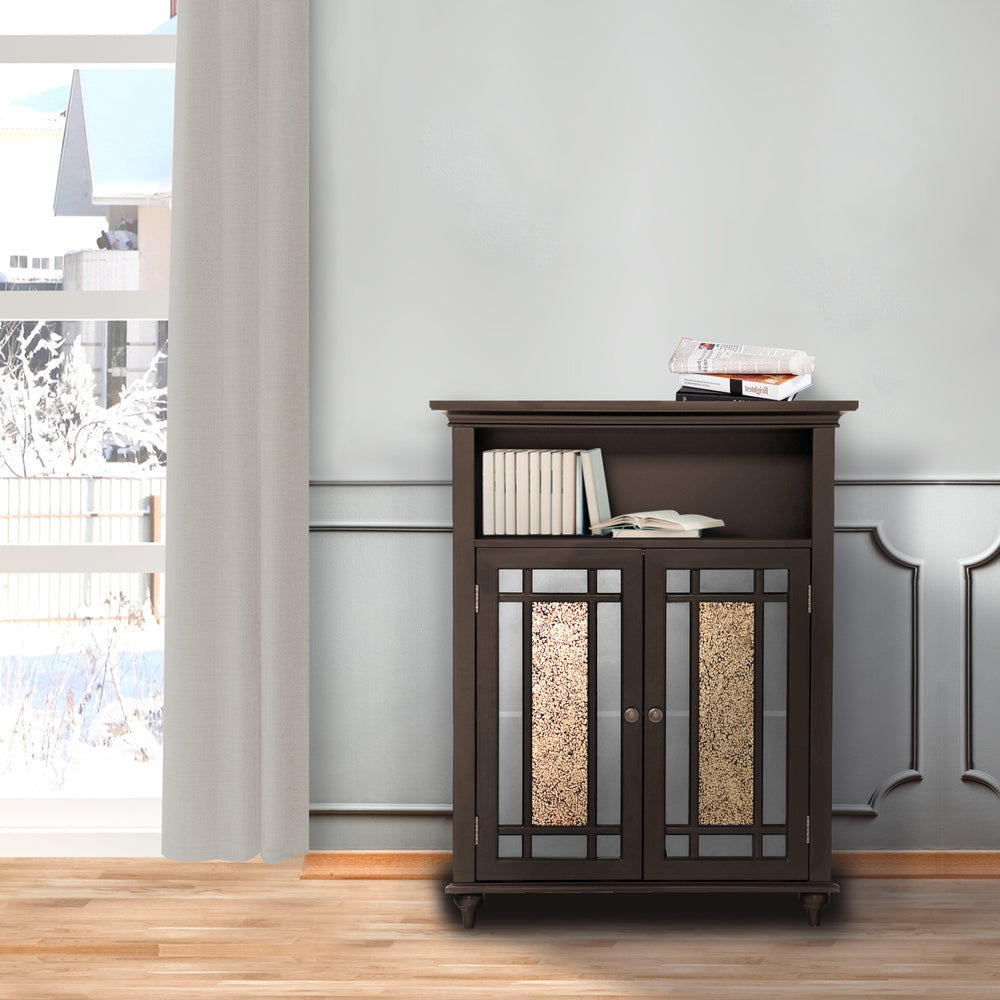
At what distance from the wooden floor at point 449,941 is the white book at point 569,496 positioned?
0.85 m

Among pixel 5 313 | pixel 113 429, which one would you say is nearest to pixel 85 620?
pixel 113 429

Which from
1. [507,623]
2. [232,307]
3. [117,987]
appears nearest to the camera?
[117,987]

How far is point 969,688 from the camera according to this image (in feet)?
7.09

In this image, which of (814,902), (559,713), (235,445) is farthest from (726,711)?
(235,445)

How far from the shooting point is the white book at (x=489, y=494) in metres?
1.88

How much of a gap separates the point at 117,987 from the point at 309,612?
86 cm

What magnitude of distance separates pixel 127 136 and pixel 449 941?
2134mm

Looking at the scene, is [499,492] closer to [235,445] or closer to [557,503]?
[557,503]

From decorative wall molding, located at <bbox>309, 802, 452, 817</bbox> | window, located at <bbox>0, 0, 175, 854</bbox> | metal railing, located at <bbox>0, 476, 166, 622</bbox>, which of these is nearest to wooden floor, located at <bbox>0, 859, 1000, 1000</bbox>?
decorative wall molding, located at <bbox>309, 802, 452, 817</bbox>

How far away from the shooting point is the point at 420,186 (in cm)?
216

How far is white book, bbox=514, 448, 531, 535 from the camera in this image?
1888mm

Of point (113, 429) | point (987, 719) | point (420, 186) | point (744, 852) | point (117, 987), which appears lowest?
point (117, 987)

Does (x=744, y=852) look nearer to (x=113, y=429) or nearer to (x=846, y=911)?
(x=846, y=911)

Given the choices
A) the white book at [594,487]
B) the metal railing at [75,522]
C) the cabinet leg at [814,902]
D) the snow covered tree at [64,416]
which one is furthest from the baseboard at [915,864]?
the snow covered tree at [64,416]
